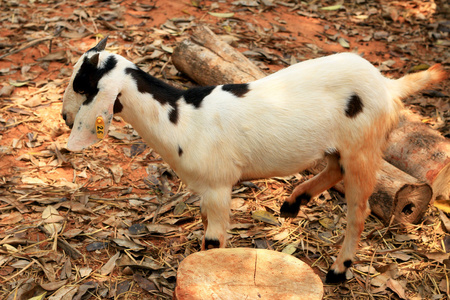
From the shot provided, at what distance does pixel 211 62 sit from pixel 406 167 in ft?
9.26

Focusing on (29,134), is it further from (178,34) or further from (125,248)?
(178,34)

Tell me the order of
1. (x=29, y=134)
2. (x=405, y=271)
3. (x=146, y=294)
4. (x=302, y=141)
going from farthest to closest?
(x=29, y=134) → (x=405, y=271) → (x=146, y=294) → (x=302, y=141)

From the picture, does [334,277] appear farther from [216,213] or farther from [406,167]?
[406,167]

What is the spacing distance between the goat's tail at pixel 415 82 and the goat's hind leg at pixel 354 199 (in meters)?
0.58

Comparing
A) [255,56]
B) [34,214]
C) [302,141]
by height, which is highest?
[302,141]

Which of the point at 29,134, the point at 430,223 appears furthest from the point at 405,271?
the point at 29,134

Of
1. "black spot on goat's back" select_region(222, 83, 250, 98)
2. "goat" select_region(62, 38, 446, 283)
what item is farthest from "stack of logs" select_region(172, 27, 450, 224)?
"black spot on goat's back" select_region(222, 83, 250, 98)

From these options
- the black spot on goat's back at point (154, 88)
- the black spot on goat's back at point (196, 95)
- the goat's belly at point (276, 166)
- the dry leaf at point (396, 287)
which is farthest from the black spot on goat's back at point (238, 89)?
the dry leaf at point (396, 287)

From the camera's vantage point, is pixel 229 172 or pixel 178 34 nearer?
pixel 229 172

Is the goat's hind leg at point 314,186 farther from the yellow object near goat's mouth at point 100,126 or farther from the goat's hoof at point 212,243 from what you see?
the yellow object near goat's mouth at point 100,126

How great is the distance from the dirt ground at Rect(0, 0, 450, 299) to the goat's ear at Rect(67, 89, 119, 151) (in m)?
1.19

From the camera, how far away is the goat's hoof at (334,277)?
4324 millimetres

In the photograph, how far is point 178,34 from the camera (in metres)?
7.86

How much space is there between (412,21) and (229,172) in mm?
7056
